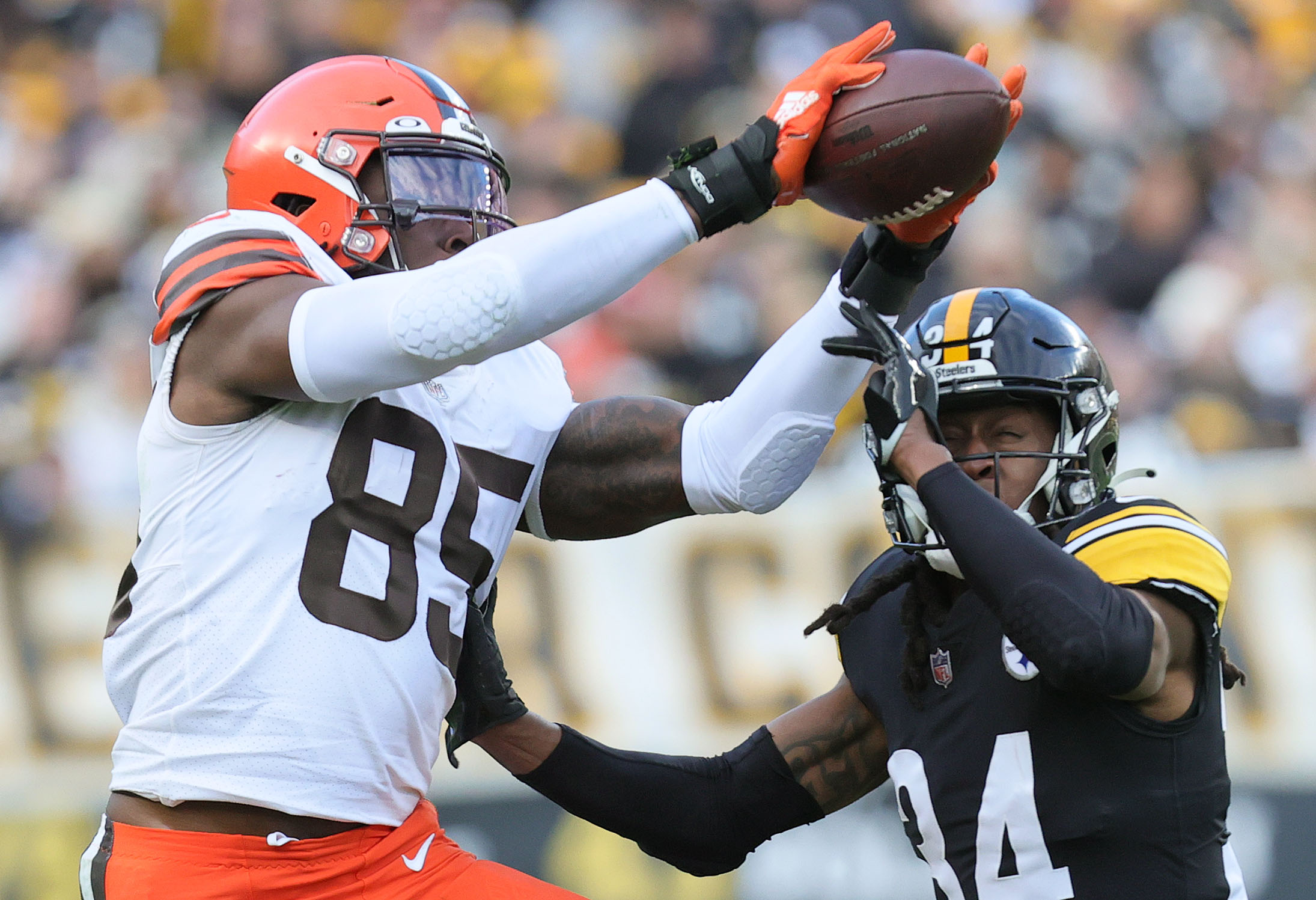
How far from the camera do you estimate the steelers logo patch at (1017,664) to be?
251 cm

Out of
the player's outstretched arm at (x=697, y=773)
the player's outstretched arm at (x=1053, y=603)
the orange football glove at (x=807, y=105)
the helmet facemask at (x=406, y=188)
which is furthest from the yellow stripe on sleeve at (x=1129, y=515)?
the helmet facemask at (x=406, y=188)

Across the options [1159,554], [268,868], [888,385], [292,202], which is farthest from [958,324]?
[268,868]

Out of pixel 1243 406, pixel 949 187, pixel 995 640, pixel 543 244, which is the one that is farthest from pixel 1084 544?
pixel 1243 406

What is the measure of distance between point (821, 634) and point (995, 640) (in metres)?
2.41

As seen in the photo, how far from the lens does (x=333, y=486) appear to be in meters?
2.46

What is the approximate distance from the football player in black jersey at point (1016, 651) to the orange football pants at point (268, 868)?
443 millimetres

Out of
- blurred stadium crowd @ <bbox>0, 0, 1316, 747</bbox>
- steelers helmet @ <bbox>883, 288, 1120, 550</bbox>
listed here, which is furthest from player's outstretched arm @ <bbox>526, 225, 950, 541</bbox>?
blurred stadium crowd @ <bbox>0, 0, 1316, 747</bbox>

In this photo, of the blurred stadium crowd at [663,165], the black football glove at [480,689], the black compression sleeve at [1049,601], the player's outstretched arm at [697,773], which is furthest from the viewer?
the blurred stadium crowd at [663,165]

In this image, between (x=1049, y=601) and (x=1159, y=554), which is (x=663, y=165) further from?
(x=1049, y=601)

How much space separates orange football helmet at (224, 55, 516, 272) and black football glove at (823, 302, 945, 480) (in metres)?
0.71

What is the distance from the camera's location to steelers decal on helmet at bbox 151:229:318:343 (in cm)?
239

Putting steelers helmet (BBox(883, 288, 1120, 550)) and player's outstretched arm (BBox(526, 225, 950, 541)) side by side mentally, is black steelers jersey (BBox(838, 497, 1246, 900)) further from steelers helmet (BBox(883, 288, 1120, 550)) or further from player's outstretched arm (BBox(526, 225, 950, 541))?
player's outstretched arm (BBox(526, 225, 950, 541))

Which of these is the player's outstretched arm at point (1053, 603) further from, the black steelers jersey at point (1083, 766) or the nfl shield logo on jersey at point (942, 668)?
the nfl shield logo on jersey at point (942, 668)

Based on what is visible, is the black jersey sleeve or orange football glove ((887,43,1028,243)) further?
orange football glove ((887,43,1028,243))
